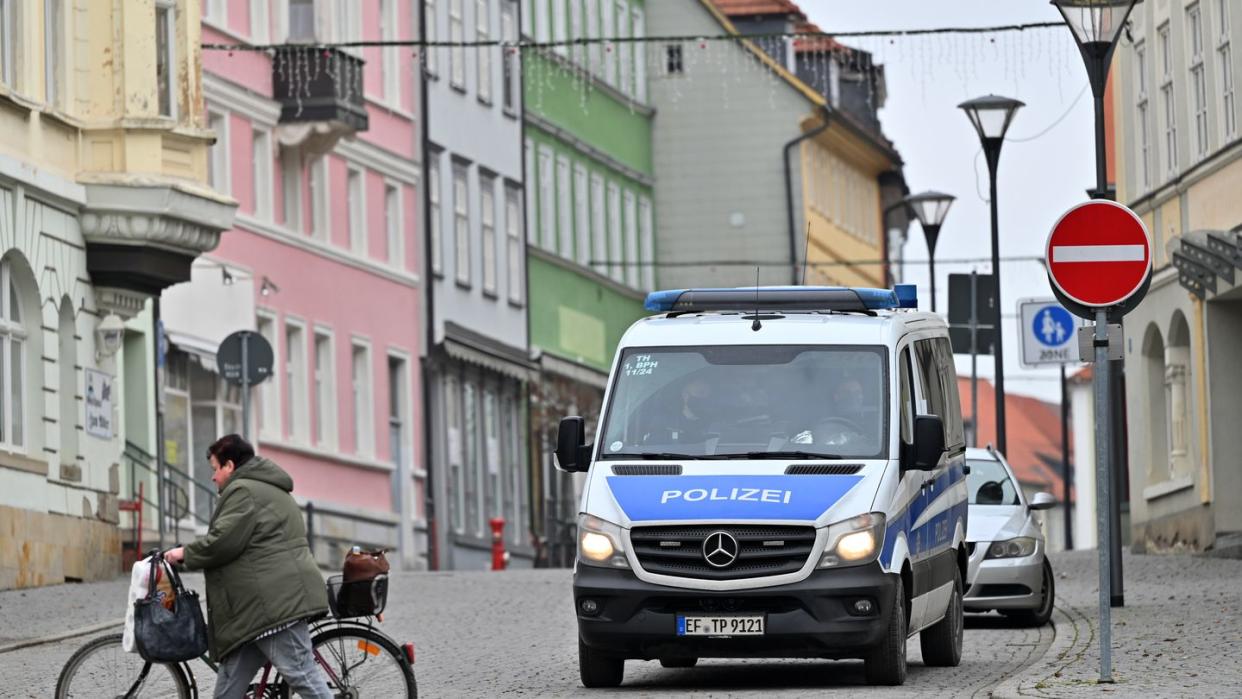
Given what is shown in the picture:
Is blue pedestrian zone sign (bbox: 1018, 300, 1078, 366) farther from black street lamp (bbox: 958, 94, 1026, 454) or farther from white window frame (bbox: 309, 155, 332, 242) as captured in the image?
white window frame (bbox: 309, 155, 332, 242)

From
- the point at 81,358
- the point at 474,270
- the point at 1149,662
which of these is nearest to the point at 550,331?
the point at 474,270

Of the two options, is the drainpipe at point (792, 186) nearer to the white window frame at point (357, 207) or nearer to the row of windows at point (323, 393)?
the row of windows at point (323, 393)

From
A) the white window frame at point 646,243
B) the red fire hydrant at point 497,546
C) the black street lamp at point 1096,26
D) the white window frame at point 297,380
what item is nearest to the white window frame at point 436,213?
the red fire hydrant at point 497,546

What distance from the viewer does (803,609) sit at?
717 inches

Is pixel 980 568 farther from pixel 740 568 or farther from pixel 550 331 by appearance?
pixel 550 331

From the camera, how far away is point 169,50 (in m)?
36.4

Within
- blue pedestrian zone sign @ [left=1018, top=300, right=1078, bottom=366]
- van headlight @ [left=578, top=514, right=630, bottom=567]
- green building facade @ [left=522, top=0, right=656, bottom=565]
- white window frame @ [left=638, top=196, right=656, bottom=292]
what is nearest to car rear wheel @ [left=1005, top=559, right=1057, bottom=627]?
van headlight @ [left=578, top=514, right=630, bottom=567]

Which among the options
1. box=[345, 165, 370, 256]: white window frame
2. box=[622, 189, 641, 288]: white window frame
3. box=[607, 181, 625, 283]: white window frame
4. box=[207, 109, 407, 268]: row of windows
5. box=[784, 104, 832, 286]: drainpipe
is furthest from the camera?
box=[784, 104, 832, 286]: drainpipe

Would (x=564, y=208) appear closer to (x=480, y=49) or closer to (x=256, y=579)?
(x=480, y=49)

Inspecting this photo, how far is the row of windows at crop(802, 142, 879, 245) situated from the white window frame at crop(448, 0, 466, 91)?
738 inches

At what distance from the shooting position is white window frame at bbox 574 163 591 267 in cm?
6657

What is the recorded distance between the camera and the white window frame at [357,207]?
52562 millimetres

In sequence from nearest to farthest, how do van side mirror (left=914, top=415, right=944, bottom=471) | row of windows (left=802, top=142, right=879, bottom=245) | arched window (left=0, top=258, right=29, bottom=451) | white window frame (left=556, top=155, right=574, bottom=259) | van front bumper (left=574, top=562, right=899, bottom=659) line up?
1. van front bumper (left=574, top=562, right=899, bottom=659)
2. van side mirror (left=914, top=415, right=944, bottom=471)
3. arched window (left=0, top=258, right=29, bottom=451)
4. white window frame (left=556, top=155, right=574, bottom=259)
5. row of windows (left=802, top=142, right=879, bottom=245)

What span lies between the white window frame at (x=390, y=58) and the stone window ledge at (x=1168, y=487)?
17.7m
